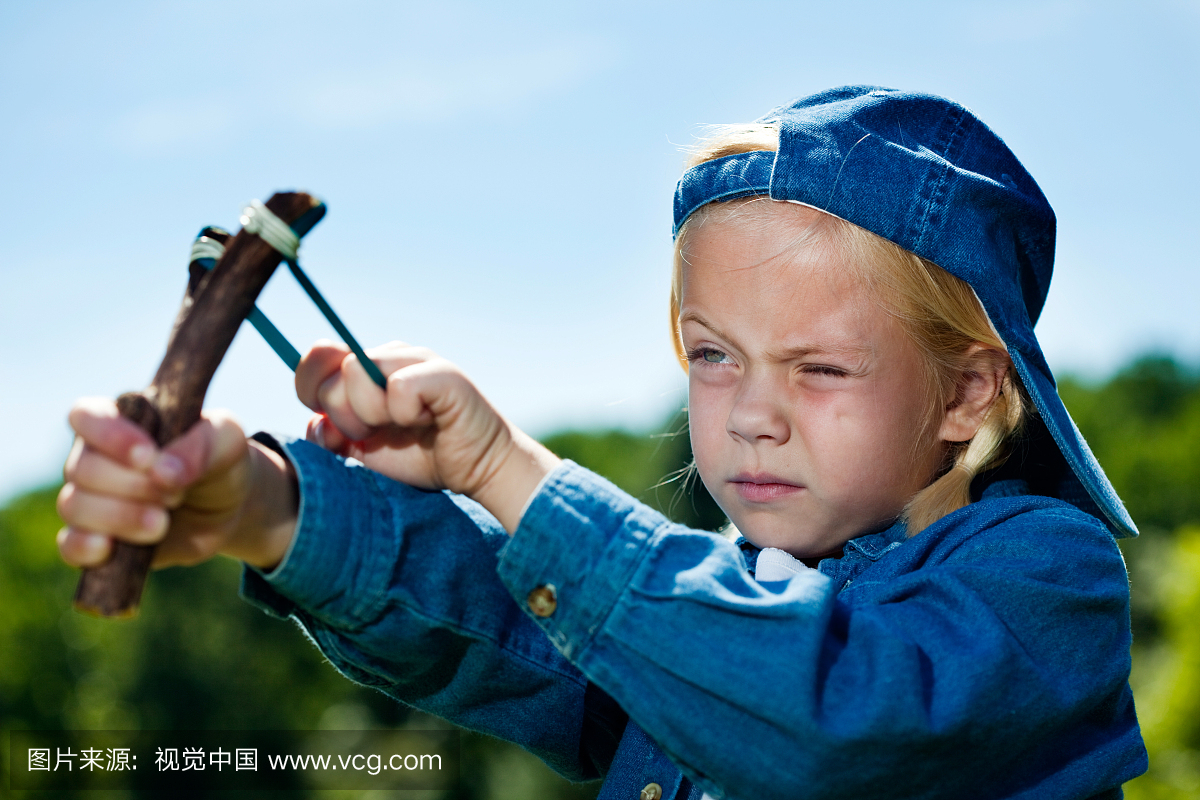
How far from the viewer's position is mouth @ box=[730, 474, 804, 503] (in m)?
2.01

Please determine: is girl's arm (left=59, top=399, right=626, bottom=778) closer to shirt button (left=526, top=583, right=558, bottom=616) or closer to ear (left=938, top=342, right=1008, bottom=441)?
shirt button (left=526, top=583, right=558, bottom=616)

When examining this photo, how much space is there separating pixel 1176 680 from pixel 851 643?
9963 mm

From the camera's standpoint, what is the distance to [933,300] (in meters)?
2.00

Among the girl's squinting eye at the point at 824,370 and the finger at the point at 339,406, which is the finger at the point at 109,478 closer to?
the finger at the point at 339,406

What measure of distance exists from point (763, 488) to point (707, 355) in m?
0.32

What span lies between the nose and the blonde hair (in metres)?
0.29

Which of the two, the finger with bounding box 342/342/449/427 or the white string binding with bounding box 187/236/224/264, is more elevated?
the white string binding with bounding box 187/236/224/264

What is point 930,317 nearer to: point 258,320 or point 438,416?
point 438,416

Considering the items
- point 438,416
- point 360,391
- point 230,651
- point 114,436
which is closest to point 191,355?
point 114,436

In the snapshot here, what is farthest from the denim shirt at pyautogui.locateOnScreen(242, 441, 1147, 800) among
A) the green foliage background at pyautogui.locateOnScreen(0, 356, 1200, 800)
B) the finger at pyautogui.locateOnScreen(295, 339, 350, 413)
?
the green foliage background at pyautogui.locateOnScreen(0, 356, 1200, 800)

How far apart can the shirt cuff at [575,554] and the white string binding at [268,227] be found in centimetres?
52

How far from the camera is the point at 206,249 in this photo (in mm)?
1444

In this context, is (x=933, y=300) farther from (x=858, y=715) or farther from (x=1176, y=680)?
(x=1176, y=680)

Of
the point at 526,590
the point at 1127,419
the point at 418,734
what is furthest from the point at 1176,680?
the point at 1127,419
